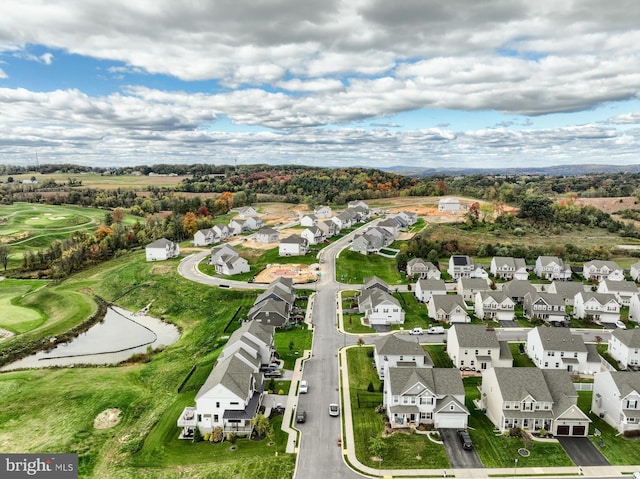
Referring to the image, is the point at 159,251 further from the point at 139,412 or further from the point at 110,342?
the point at 139,412

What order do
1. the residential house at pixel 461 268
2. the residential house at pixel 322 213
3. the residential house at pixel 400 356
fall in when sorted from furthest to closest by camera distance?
the residential house at pixel 322 213
the residential house at pixel 461 268
the residential house at pixel 400 356

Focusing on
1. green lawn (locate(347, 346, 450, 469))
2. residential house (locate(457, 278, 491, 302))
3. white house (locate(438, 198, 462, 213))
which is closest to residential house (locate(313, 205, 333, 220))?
white house (locate(438, 198, 462, 213))

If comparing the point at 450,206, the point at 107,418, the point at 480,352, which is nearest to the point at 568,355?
the point at 480,352

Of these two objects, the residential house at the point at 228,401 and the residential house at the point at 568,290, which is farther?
the residential house at the point at 568,290

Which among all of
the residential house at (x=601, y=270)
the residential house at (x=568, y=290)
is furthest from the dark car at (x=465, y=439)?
the residential house at (x=601, y=270)

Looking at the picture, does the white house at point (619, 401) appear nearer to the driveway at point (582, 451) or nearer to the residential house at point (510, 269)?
the driveway at point (582, 451)

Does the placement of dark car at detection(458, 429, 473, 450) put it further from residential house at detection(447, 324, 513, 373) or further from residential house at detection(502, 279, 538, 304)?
residential house at detection(502, 279, 538, 304)
